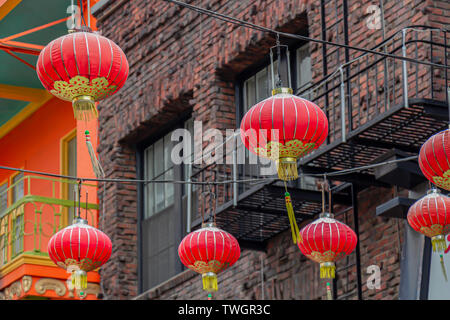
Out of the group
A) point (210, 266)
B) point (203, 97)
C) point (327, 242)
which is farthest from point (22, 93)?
point (327, 242)

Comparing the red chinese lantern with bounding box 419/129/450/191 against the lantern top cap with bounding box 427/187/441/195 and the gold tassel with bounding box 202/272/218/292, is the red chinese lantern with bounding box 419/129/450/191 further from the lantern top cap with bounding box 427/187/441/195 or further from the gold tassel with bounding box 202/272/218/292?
the gold tassel with bounding box 202/272/218/292

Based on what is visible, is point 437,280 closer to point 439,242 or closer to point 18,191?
point 439,242

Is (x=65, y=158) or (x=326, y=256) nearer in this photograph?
(x=326, y=256)

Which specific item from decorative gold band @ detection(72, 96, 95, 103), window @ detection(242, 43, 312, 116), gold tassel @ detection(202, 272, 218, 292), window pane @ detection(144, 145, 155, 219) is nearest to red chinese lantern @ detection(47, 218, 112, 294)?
gold tassel @ detection(202, 272, 218, 292)

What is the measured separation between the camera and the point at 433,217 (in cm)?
1202

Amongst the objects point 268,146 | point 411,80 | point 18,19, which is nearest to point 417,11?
point 411,80

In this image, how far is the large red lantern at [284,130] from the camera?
11.1 metres

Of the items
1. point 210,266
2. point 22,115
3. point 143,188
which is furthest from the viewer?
point 22,115

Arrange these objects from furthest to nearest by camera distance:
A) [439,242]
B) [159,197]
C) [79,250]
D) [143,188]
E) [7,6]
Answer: [7,6]
[143,188]
[159,197]
[79,250]
[439,242]

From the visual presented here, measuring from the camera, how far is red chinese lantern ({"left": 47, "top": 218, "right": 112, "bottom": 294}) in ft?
46.6

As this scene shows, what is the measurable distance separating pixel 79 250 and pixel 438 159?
4741mm

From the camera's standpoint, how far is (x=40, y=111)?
2380cm

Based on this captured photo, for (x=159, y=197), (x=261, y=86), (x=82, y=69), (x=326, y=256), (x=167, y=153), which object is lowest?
(x=326, y=256)

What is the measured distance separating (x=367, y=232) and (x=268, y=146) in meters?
3.56
